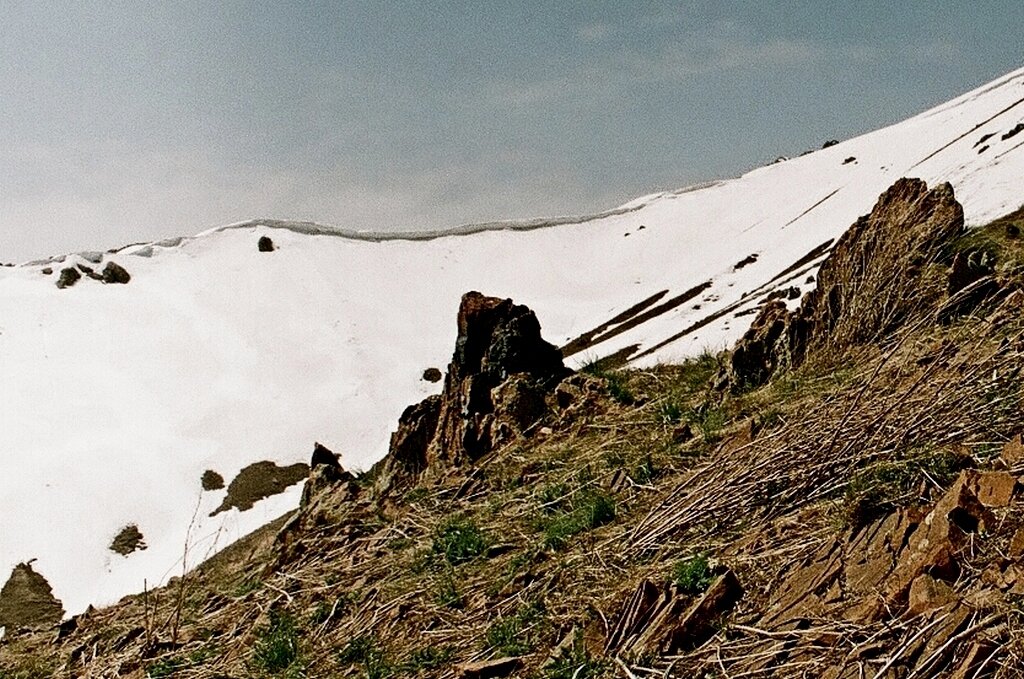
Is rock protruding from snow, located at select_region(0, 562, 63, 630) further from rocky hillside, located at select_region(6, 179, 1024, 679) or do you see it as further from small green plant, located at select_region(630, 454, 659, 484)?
small green plant, located at select_region(630, 454, 659, 484)

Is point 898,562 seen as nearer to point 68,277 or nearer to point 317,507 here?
point 317,507

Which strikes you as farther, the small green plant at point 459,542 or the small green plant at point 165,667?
the small green plant at point 459,542

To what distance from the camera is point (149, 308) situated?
7225cm

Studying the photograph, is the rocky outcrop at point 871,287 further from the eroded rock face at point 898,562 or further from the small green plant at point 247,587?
the small green plant at point 247,587

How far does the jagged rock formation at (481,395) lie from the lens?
11336 mm

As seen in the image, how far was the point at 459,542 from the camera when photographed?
757 cm

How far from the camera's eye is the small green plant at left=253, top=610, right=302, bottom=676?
266 inches

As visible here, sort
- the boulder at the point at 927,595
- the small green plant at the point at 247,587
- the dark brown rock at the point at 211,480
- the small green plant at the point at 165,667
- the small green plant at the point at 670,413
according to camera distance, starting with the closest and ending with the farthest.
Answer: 1. the boulder at the point at 927,595
2. the small green plant at the point at 165,667
3. the small green plant at the point at 247,587
4. the small green plant at the point at 670,413
5. the dark brown rock at the point at 211,480

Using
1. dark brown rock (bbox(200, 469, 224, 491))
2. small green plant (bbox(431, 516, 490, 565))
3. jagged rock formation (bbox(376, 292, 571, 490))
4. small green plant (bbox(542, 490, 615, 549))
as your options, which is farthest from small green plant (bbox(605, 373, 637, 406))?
dark brown rock (bbox(200, 469, 224, 491))

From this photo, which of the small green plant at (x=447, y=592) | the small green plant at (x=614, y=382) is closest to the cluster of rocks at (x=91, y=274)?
the small green plant at (x=614, y=382)

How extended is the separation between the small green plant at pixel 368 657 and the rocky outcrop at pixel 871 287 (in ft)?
15.4

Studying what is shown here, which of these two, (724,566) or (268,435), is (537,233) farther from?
(724,566)

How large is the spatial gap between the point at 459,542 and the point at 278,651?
5.29 feet

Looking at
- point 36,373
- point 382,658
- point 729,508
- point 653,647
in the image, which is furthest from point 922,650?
point 36,373
